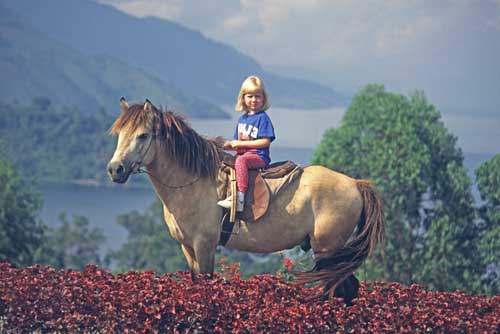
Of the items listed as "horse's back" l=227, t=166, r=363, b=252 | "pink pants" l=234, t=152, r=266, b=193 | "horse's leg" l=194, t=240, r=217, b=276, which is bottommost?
"horse's leg" l=194, t=240, r=217, b=276

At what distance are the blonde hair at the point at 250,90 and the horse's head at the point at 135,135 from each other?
2.82ft

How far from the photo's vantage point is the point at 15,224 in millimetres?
36406

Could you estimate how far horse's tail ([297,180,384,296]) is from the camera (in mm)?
7859

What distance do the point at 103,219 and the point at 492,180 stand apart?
8681 centimetres

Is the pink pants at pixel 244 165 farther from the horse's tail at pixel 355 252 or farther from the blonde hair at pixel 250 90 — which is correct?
the horse's tail at pixel 355 252

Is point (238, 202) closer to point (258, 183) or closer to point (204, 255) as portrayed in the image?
point (258, 183)

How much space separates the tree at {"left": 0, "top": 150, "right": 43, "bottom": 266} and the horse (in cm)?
2762

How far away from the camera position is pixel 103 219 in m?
110

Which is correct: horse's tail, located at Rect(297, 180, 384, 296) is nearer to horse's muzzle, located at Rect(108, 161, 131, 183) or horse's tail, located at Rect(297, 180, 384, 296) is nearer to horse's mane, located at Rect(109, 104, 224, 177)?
horse's mane, located at Rect(109, 104, 224, 177)

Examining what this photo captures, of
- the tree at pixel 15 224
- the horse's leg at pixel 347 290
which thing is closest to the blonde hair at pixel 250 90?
the horse's leg at pixel 347 290

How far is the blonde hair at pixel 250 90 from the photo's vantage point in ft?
26.0

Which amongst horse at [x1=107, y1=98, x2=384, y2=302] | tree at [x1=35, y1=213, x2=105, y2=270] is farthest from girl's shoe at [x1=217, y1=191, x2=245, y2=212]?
tree at [x1=35, y1=213, x2=105, y2=270]

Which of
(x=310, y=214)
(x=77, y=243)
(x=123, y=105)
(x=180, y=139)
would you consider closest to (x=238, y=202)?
(x=310, y=214)

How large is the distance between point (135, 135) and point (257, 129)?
119 cm
